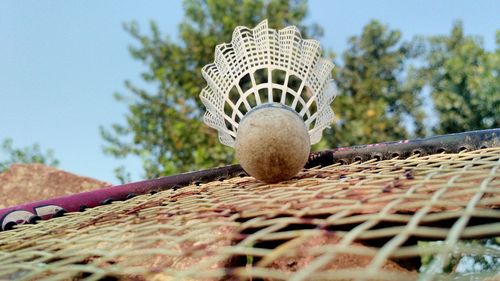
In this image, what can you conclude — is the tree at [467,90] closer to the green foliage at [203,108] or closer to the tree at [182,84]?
the green foliage at [203,108]

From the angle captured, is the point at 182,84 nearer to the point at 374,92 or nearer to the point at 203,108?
the point at 203,108

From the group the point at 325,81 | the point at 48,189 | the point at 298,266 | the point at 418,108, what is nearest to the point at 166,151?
the point at 48,189

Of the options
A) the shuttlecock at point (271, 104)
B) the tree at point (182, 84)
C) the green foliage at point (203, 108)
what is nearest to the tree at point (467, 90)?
the green foliage at point (203, 108)

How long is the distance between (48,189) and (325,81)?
3007 millimetres

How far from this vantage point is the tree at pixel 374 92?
25.1ft

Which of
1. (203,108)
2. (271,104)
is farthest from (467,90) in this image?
(271,104)

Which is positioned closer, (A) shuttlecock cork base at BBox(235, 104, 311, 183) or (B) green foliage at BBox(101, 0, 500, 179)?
(A) shuttlecock cork base at BBox(235, 104, 311, 183)

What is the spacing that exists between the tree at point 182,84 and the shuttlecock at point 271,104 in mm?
4489

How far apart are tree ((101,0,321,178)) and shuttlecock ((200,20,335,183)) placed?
449 cm

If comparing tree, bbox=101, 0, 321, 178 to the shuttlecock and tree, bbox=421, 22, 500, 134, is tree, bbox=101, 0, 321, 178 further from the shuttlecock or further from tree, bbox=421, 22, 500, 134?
the shuttlecock

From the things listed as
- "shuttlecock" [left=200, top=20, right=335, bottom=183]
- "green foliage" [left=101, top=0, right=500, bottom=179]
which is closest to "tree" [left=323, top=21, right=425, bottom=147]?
"green foliage" [left=101, top=0, right=500, bottom=179]

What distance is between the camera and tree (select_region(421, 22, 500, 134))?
299 inches

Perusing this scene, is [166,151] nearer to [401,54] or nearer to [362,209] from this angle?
[401,54]

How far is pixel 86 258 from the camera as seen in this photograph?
1.23 meters
